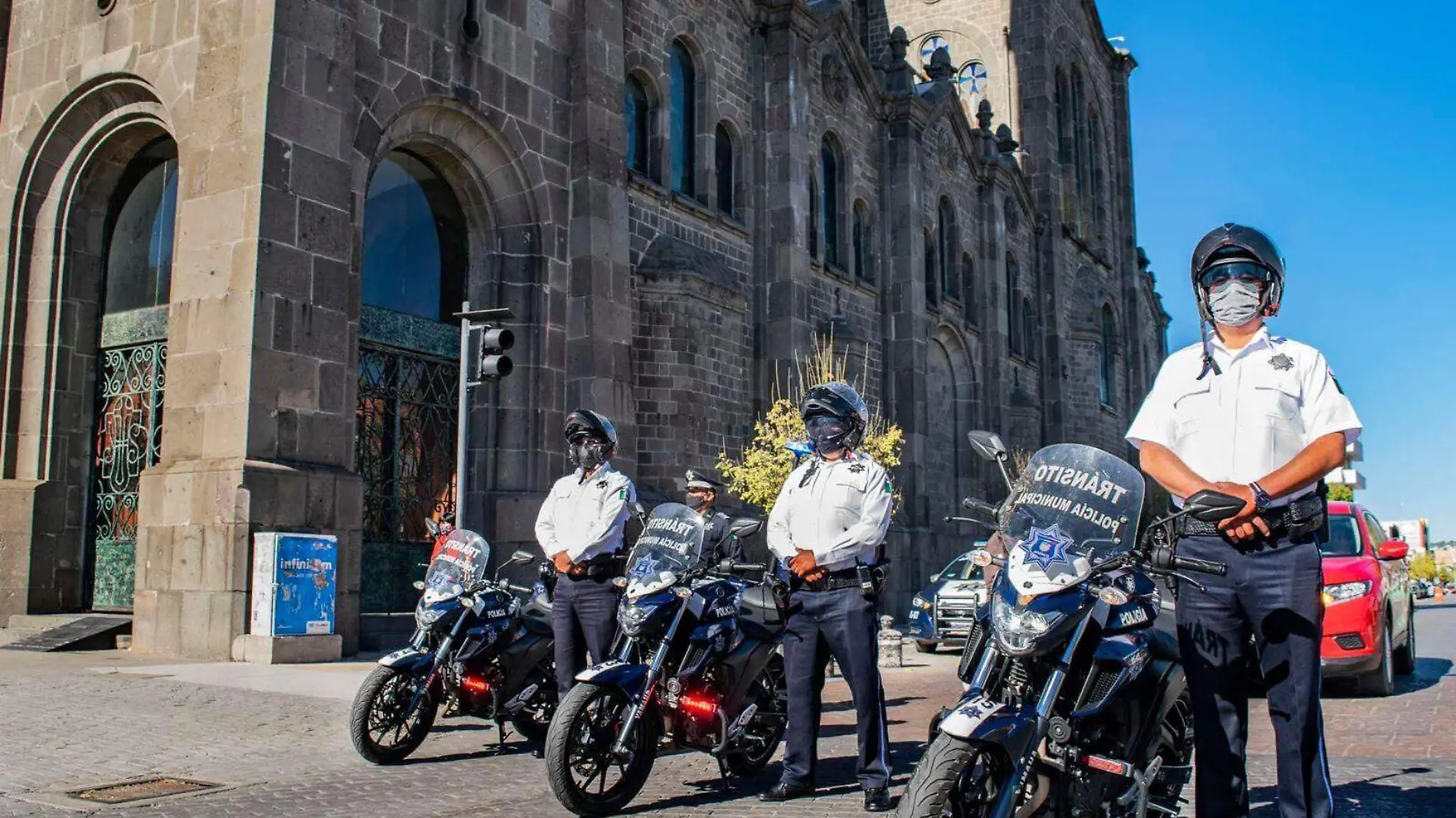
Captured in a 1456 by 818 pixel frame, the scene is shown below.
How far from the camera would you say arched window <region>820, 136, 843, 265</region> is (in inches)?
1041

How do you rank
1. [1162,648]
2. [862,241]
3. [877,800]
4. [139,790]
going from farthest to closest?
[862,241], [139,790], [877,800], [1162,648]

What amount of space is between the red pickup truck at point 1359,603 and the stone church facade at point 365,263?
8.70 meters

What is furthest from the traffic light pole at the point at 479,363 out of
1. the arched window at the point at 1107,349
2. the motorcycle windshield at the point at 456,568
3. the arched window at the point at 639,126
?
the arched window at the point at 1107,349

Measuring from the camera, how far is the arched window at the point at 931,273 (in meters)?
30.6

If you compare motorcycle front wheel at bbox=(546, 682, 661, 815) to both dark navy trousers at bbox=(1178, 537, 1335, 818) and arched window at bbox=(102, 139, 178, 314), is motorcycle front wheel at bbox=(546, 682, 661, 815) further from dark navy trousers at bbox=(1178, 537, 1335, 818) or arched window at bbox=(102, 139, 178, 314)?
arched window at bbox=(102, 139, 178, 314)

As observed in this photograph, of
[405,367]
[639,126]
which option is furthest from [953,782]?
[639,126]

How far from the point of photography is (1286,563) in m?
4.17

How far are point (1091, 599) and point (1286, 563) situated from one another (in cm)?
65

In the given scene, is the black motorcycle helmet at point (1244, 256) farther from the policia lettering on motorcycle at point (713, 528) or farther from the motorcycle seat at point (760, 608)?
the motorcycle seat at point (760, 608)

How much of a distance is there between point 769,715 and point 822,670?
707 millimetres

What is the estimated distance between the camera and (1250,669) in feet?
14.3

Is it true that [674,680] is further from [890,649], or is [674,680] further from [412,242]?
[412,242]

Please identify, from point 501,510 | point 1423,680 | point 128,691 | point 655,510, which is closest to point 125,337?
point 501,510

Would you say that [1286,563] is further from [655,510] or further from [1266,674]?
[655,510]
